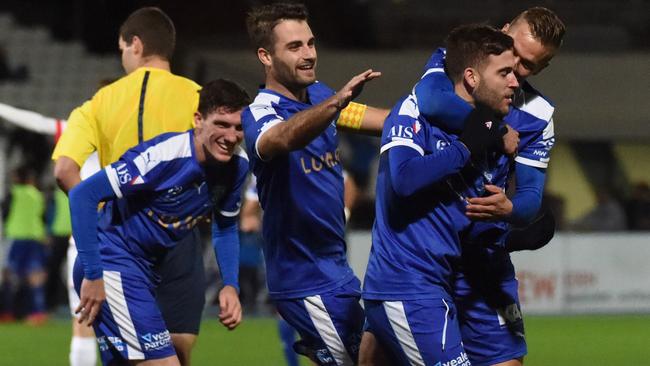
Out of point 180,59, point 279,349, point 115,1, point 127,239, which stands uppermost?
point 115,1

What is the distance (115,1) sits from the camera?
23000mm

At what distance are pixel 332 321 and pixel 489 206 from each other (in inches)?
39.5

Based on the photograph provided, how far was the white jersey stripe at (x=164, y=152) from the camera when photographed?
5.75 m

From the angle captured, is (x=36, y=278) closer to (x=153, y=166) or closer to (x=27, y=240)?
(x=27, y=240)

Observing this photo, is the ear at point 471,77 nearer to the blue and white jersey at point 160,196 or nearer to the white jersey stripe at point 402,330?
the white jersey stripe at point 402,330

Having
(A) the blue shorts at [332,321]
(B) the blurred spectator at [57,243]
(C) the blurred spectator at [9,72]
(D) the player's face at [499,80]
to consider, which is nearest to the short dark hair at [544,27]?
(D) the player's face at [499,80]

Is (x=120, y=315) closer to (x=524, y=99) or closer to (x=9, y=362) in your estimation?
(x=524, y=99)

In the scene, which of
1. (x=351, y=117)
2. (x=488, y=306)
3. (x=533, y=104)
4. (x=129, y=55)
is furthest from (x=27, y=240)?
(x=533, y=104)

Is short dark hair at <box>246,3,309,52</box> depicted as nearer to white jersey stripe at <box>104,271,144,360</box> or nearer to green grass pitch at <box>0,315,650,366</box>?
white jersey stripe at <box>104,271,144,360</box>

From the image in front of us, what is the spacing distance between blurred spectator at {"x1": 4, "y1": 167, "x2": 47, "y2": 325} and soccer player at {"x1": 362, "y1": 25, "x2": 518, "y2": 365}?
39.3 ft

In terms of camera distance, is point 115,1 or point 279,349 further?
point 115,1

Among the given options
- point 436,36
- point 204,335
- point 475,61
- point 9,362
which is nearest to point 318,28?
point 436,36

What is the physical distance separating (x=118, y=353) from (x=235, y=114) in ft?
4.10

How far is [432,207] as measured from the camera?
5004 millimetres
